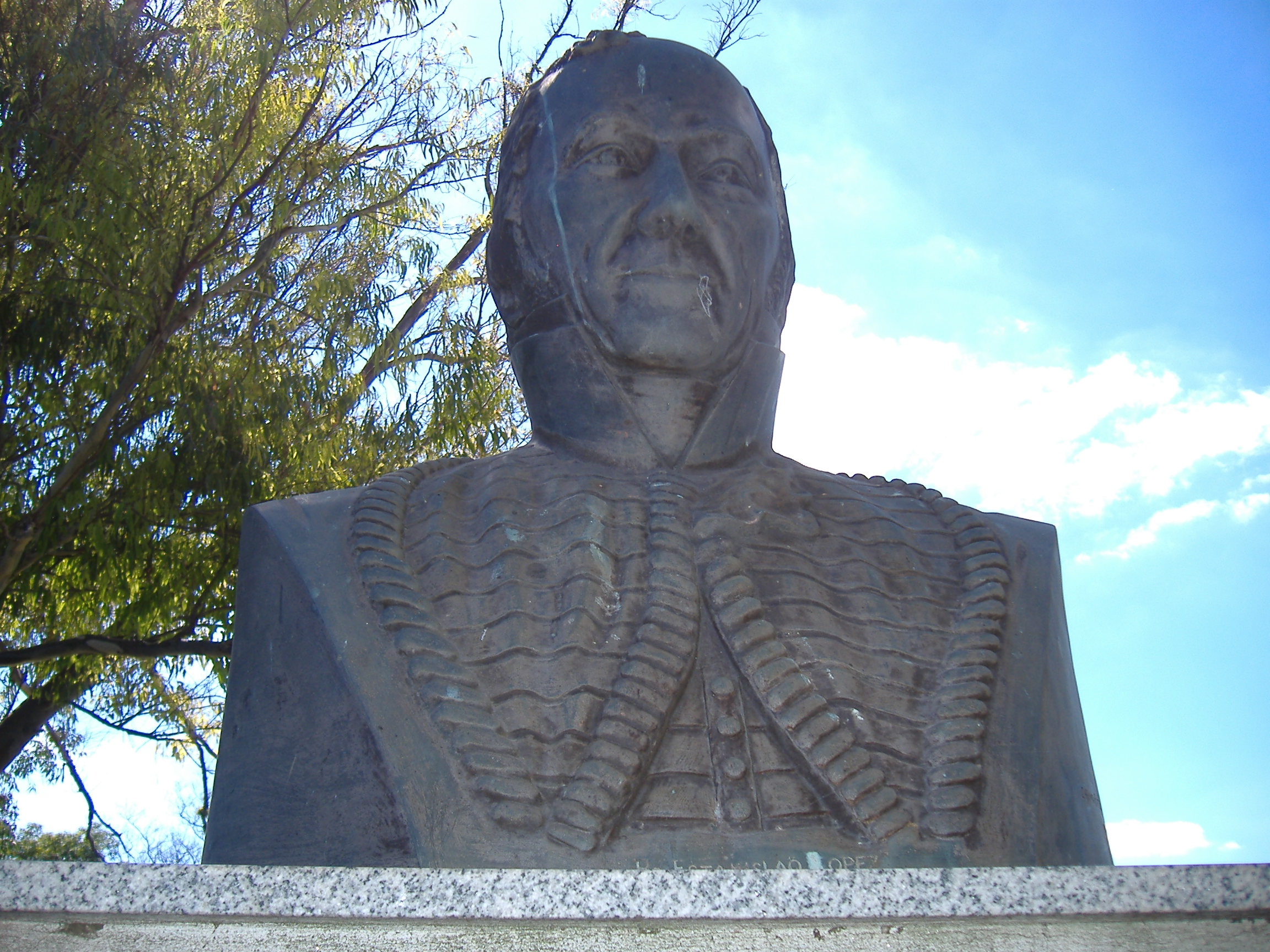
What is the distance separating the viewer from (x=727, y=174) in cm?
298

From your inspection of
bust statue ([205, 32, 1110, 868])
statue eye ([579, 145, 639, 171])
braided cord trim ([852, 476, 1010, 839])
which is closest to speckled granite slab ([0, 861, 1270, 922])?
bust statue ([205, 32, 1110, 868])

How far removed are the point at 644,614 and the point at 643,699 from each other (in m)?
0.20

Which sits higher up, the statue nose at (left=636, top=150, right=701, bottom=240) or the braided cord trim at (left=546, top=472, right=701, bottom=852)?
the statue nose at (left=636, top=150, right=701, bottom=240)

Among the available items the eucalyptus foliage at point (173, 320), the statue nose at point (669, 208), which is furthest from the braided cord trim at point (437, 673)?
the eucalyptus foliage at point (173, 320)

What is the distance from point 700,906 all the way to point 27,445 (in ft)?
20.1

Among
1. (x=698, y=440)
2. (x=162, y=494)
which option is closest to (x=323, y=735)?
(x=698, y=440)

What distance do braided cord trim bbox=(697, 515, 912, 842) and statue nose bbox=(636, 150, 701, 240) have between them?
749 millimetres

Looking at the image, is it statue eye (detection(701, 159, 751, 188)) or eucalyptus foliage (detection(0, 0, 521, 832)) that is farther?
eucalyptus foliage (detection(0, 0, 521, 832))

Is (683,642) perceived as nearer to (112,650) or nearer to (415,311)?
(112,650)

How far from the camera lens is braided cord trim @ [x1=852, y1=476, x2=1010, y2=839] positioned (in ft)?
7.23

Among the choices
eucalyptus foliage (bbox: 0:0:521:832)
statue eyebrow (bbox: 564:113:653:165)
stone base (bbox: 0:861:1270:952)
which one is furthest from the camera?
eucalyptus foliage (bbox: 0:0:521:832)

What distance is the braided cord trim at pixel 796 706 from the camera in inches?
85.6

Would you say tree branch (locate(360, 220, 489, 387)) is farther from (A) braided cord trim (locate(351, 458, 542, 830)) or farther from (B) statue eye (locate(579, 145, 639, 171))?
(A) braided cord trim (locate(351, 458, 542, 830))

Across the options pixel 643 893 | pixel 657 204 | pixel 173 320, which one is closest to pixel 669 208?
pixel 657 204
